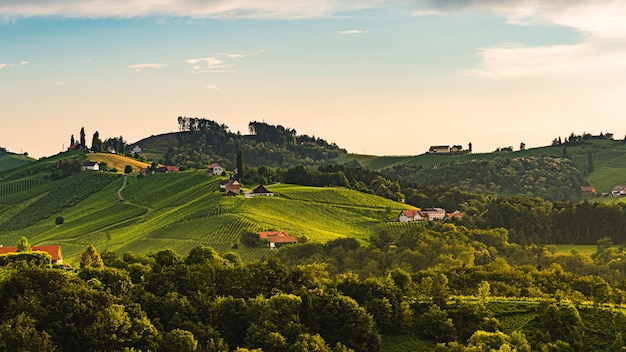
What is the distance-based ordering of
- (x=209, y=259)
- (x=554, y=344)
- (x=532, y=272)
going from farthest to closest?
1. (x=532, y=272)
2. (x=209, y=259)
3. (x=554, y=344)

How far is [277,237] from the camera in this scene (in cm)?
14925

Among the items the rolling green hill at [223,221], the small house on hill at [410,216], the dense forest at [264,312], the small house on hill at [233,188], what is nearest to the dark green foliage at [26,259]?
the dense forest at [264,312]

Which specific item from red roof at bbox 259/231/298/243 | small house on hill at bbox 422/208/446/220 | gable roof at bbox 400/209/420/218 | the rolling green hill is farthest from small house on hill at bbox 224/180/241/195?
small house on hill at bbox 422/208/446/220

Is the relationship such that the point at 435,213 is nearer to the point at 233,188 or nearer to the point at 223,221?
the point at 233,188

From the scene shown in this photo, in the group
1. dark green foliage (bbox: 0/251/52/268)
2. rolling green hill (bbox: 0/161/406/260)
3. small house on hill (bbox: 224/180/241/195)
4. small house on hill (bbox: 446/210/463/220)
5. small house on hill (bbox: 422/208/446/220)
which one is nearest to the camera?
dark green foliage (bbox: 0/251/52/268)

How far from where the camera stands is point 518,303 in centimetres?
7350

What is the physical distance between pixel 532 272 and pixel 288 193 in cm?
10198

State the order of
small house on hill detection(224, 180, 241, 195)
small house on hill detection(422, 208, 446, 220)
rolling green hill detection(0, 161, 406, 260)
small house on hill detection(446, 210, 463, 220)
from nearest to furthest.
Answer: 1. rolling green hill detection(0, 161, 406, 260)
2. small house on hill detection(446, 210, 463, 220)
3. small house on hill detection(224, 180, 241, 195)
4. small house on hill detection(422, 208, 446, 220)

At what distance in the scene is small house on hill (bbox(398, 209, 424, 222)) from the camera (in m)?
178

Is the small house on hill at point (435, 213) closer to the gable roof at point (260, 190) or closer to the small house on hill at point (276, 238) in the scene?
the gable roof at point (260, 190)

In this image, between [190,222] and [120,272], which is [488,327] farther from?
[190,222]

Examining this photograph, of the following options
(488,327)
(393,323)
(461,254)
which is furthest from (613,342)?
(461,254)

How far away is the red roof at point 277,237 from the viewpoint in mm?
148000

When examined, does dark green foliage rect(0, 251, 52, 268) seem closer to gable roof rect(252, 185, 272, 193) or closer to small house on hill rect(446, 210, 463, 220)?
gable roof rect(252, 185, 272, 193)
